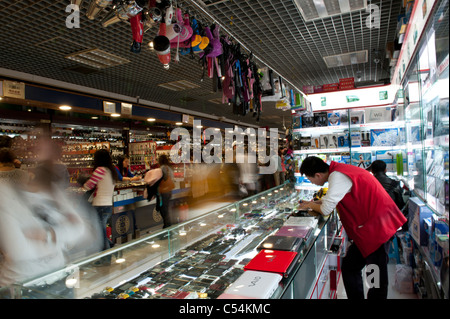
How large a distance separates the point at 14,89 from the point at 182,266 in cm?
520

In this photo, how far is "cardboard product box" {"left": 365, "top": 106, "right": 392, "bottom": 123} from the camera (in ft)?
14.7

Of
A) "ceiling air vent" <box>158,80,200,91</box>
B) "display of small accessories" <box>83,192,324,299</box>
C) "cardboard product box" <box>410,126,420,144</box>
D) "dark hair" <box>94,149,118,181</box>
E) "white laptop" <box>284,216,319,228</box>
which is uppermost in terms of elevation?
"ceiling air vent" <box>158,80,200,91</box>

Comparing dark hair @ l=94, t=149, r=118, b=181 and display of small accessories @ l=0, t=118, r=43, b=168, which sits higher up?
display of small accessories @ l=0, t=118, r=43, b=168

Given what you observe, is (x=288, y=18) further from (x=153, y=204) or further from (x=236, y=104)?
(x=153, y=204)

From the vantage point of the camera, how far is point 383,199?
225 cm

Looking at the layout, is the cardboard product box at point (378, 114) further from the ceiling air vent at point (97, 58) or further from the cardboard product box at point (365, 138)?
the ceiling air vent at point (97, 58)

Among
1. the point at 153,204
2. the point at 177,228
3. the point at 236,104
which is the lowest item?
the point at 153,204

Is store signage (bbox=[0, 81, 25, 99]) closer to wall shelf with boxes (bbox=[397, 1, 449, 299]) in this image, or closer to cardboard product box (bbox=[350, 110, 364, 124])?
cardboard product box (bbox=[350, 110, 364, 124])

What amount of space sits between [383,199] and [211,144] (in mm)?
9775

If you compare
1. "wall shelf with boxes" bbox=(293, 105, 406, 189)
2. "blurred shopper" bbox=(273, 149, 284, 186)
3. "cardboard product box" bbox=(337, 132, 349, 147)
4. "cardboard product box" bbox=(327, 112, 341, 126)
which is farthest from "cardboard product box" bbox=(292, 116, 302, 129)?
"blurred shopper" bbox=(273, 149, 284, 186)

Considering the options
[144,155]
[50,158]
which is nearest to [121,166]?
[144,155]

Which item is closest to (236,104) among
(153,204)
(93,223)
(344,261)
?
(344,261)

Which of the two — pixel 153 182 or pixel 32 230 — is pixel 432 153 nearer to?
pixel 32 230

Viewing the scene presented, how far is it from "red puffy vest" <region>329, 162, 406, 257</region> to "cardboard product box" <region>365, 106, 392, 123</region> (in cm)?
264
